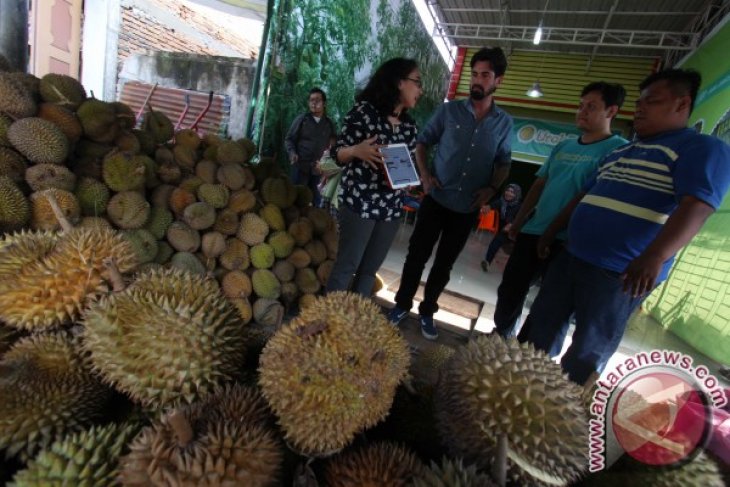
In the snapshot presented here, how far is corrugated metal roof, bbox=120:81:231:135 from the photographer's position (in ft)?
16.1

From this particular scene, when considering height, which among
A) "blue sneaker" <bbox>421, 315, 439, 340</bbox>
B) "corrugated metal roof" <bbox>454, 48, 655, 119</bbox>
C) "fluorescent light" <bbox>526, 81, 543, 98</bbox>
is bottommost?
"blue sneaker" <bbox>421, 315, 439, 340</bbox>

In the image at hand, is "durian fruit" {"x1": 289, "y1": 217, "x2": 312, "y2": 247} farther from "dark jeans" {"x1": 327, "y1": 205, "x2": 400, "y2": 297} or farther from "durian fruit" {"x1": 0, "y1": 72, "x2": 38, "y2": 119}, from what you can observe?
"durian fruit" {"x1": 0, "y1": 72, "x2": 38, "y2": 119}

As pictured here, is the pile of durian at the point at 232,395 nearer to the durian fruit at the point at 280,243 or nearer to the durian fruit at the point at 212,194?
the durian fruit at the point at 212,194

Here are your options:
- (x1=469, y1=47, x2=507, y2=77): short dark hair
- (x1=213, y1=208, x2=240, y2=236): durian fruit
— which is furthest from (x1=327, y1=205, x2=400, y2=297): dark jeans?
(x1=469, y1=47, x2=507, y2=77): short dark hair

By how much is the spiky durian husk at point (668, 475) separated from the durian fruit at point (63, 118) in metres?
2.80

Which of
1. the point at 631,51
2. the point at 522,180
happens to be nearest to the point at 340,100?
the point at 631,51

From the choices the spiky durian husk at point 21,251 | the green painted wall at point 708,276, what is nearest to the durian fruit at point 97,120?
the spiky durian husk at point 21,251

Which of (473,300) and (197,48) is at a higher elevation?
(197,48)

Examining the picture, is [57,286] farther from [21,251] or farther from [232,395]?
[232,395]

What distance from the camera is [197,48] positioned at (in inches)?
301

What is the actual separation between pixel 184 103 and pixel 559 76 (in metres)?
10.1

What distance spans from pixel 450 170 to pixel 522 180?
15.4 meters

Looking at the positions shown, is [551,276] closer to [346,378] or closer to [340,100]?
[346,378]

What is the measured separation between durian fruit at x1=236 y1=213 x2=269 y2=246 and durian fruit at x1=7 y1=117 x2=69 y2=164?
1128 mm
